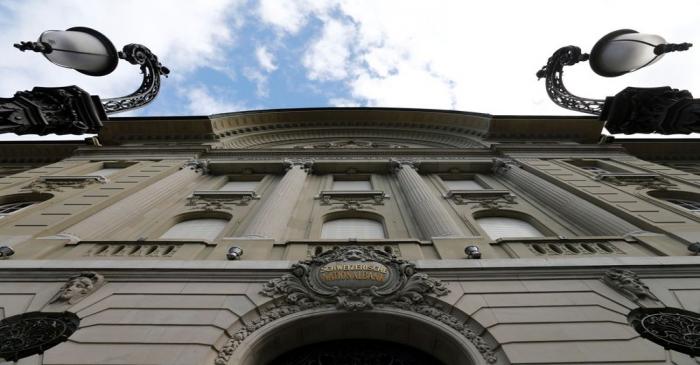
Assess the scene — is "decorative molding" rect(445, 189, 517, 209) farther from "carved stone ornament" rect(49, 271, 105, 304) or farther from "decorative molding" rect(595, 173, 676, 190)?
"carved stone ornament" rect(49, 271, 105, 304)

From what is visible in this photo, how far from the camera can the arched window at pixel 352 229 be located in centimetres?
1296

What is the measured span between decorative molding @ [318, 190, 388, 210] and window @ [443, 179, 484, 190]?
4.33 metres

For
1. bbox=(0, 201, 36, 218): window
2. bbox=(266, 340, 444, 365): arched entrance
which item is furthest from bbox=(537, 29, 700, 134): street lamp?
bbox=(0, 201, 36, 218): window

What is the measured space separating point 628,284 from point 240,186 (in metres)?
16.1

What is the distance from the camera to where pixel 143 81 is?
904cm

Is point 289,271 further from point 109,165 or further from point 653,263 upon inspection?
point 109,165

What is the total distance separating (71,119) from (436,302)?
836 centimetres

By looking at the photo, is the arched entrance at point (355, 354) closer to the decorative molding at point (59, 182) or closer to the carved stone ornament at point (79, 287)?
the carved stone ornament at point (79, 287)

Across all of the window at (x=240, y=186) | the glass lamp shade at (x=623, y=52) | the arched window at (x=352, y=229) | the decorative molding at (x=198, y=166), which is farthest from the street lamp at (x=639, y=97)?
the decorative molding at (x=198, y=166)

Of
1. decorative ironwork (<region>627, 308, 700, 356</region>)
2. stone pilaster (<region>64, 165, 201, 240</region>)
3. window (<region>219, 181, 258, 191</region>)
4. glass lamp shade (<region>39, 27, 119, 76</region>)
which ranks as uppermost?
window (<region>219, 181, 258, 191</region>)

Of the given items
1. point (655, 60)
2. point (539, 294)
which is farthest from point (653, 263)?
point (655, 60)

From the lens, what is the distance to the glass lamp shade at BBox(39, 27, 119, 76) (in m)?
6.38

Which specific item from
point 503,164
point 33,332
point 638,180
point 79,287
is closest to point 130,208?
point 79,287

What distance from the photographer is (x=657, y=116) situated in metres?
7.02
